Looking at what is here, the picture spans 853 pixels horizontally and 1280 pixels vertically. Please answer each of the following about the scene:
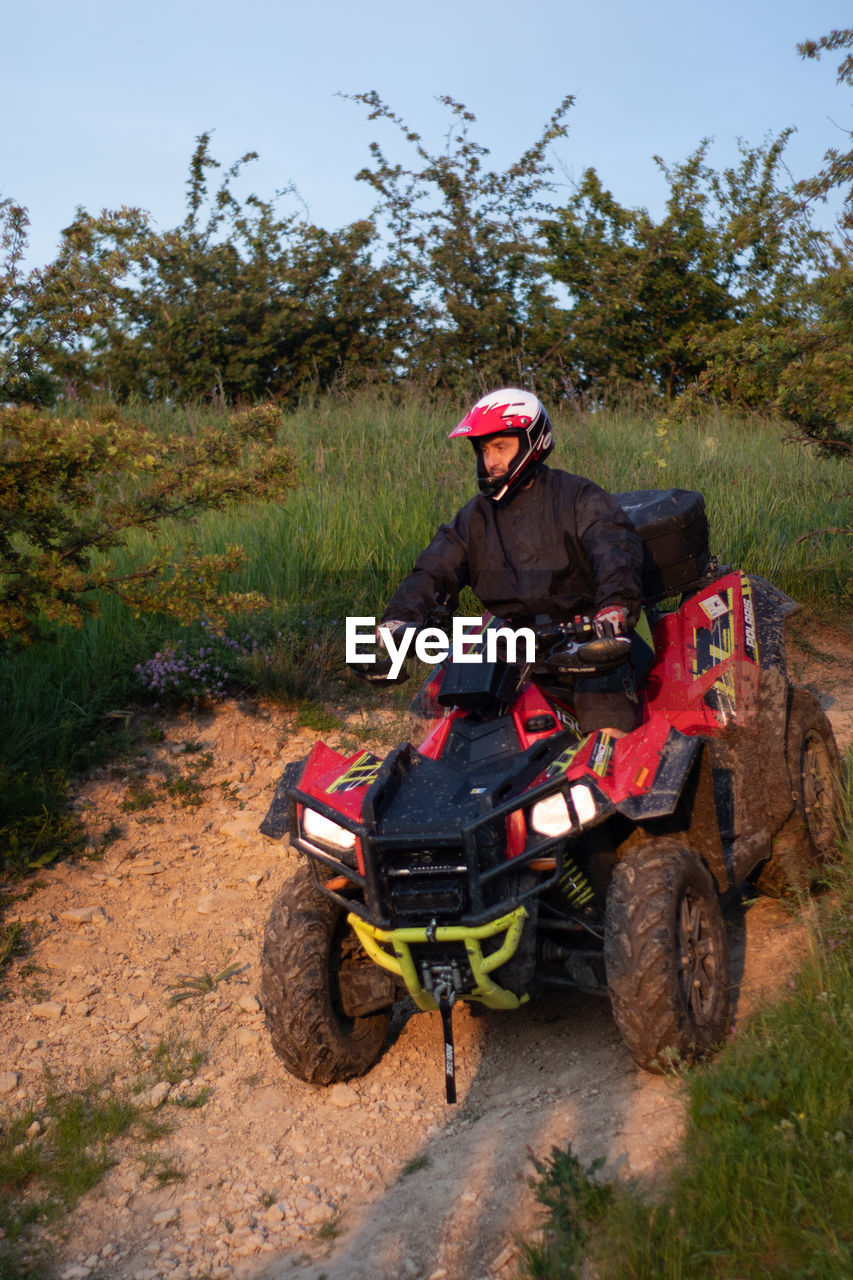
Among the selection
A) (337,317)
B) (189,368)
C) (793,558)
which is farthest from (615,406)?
(793,558)

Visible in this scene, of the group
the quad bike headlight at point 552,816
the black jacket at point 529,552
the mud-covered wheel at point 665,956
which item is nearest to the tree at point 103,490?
the black jacket at point 529,552

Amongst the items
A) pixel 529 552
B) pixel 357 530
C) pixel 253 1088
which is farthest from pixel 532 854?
pixel 357 530

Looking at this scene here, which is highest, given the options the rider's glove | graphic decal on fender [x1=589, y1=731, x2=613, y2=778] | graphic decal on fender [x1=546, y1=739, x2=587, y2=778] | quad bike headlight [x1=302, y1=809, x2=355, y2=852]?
the rider's glove

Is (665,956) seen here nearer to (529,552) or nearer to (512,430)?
(529,552)

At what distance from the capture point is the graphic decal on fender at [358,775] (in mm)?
3955

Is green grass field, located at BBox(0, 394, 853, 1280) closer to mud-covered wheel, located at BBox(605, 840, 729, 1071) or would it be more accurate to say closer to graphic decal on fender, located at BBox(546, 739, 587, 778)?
mud-covered wheel, located at BBox(605, 840, 729, 1071)

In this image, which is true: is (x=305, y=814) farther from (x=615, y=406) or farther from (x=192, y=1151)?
(x=615, y=406)

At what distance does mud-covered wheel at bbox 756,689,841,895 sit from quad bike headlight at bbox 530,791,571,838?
4.69ft

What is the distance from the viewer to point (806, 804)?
500 centimetres

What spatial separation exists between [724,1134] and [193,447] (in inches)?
154

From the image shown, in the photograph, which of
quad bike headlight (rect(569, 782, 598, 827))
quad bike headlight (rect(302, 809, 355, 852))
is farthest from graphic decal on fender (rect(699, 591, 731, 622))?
quad bike headlight (rect(302, 809, 355, 852))

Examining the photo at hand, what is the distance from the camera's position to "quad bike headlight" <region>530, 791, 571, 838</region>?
12.1ft

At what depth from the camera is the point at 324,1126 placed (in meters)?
4.10

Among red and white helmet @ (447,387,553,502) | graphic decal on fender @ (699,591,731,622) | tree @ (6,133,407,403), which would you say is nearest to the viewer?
red and white helmet @ (447,387,553,502)
